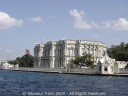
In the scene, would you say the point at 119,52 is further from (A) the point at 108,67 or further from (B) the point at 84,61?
(A) the point at 108,67

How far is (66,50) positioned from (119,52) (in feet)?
112

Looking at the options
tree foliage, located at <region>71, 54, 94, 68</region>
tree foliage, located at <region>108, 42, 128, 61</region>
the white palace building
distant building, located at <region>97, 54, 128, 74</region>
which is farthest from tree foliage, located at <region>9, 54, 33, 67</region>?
distant building, located at <region>97, 54, 128, 74</region>

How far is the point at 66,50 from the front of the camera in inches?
5477

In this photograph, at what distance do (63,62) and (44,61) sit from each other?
16.9 m

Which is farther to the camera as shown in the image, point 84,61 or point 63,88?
point 84,61

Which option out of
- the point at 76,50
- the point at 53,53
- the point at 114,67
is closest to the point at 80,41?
the point at 76,50

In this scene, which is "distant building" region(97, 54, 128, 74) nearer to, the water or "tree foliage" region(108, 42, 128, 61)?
"tree foliage" region(108, 42, 128, 61)

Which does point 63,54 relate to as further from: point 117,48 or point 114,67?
point 114,67

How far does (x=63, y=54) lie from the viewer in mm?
140000

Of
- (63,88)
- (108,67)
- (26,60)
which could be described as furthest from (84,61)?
(26,60)

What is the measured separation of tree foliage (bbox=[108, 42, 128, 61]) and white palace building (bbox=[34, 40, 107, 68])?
46.8ft

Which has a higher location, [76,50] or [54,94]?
[76,50]

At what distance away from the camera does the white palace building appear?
138875 mm

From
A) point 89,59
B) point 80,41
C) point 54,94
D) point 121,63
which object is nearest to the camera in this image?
point 54,94
